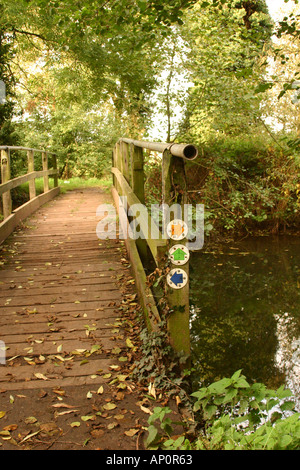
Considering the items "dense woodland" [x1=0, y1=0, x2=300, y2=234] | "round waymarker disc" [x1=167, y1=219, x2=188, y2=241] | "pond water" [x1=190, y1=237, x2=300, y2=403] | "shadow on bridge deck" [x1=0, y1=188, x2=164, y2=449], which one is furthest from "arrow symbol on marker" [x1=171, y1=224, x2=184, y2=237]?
"dense woodland" [x1=0, y1=0, x2=300, y2=234]

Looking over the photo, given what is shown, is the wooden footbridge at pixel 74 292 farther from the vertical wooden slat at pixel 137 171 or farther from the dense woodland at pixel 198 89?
the dense woodland at pixel 198 89

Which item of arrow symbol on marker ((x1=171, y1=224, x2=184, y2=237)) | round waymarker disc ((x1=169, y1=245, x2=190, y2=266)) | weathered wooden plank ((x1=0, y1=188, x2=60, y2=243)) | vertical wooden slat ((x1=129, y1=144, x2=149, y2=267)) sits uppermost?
vertical wooden slat ((x1=129, y1=144, x2=149, y2=267))

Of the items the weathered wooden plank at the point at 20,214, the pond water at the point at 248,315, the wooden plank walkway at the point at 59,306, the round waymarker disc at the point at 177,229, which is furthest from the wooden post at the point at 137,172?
the weathered wooden plank at the point at 20,214

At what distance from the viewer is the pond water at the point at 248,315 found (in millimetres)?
5043

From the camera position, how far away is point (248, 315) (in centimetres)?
655

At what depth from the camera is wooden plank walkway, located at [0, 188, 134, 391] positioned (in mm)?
3363

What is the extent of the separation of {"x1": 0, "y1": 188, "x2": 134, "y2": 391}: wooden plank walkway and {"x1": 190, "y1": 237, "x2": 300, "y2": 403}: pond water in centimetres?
93

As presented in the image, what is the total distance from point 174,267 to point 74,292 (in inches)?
85.3

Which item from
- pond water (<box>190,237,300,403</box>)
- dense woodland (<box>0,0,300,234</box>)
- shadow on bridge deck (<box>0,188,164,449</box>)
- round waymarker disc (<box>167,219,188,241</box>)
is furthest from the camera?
dense woodland (<box>0,0,300,234</box>)

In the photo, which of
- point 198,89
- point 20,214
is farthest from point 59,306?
point 198,89

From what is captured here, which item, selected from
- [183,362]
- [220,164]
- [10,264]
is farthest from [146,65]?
[183,362]

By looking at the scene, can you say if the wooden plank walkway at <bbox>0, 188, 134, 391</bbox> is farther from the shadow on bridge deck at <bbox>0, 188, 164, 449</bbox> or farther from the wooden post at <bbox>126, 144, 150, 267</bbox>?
A: the wooden post at <bbox>126, 144, 150, 267</bbox>

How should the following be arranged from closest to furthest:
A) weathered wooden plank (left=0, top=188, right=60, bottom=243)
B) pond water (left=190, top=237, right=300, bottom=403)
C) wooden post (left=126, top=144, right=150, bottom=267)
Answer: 1. pond water (left=190, top=237, right=300, bottom=403)
2. wooden post (left=126, top=144, right=150, bottom=267)
3. weathered wooden plank (left=0, top=188, right=60, bottom=243)
